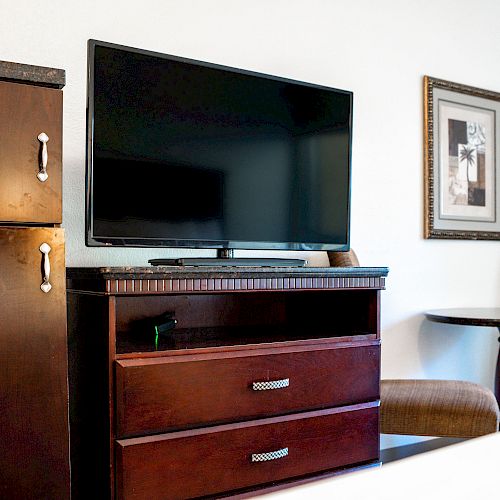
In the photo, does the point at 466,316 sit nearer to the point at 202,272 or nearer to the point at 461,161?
the point at 461,161

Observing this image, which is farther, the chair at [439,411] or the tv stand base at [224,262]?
the chair at [439,411]

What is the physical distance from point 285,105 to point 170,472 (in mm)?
1188

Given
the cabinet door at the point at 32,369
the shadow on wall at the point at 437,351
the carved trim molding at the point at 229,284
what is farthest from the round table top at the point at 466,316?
the cabinet door at the point at 32,369

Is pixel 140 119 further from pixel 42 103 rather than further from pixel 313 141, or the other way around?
pixel 313 141

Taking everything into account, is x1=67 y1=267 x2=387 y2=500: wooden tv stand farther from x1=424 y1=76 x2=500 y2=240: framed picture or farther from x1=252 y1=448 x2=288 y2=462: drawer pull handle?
x1=424 y1=76 x2=500 y2=240: framed picture

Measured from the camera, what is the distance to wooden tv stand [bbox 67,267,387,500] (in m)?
Result: 1.61

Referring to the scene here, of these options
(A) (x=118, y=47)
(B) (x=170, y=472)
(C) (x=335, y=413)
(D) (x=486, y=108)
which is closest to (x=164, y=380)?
(B) (x=170, y=472)

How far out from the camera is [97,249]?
2.12 meters

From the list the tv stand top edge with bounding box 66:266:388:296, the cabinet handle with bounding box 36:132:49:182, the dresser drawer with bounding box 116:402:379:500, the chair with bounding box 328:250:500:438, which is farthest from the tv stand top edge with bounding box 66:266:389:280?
the chair with bounding box 328:250:500:438

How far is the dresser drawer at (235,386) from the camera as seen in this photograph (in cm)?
161

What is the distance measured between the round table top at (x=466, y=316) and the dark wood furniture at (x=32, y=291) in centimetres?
161

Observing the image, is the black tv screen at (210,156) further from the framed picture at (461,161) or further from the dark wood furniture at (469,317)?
the framed picture at (461,161)

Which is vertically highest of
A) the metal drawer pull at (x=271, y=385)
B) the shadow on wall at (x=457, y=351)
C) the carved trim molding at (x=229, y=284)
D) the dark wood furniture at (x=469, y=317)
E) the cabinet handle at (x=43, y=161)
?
the cabinet handle at (x=43, y=161)

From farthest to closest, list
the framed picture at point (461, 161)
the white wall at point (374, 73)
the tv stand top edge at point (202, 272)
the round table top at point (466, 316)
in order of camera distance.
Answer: the framed picture at point (461, 161) < the round table top at point (466, 316) < the white wall at point (374, 73) < the tv stand top edge at point (202, 272)
